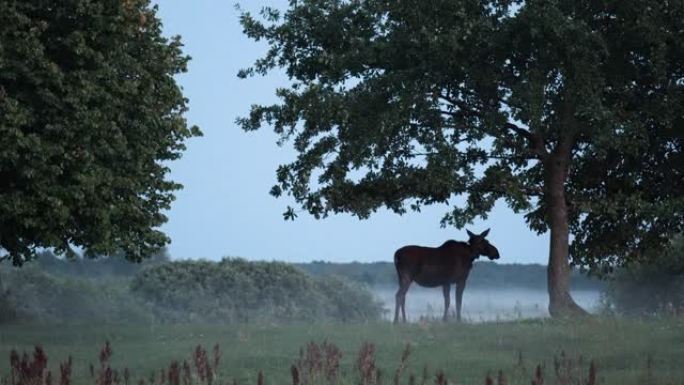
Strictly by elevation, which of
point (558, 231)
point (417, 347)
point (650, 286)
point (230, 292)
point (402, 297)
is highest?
point (558, 231)

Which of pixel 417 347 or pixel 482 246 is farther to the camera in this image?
pixel 482 246

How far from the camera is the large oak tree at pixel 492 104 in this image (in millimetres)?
29906

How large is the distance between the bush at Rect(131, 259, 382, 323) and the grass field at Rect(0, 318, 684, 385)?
18610mm

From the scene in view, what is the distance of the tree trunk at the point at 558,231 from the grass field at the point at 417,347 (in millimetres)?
4394

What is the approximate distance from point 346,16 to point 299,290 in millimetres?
24048

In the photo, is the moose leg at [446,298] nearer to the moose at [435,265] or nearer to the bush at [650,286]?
the moose at [435,265]

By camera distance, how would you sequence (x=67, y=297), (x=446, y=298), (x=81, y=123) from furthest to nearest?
1. (x=67, y=297)
2. (x=446, y=298)
3. (x=81, y=123)

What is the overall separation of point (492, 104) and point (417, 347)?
1265 centimetres

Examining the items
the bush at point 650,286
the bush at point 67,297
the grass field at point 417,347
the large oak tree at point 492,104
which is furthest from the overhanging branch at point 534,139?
the bush at point 67,297

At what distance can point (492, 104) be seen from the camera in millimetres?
32781

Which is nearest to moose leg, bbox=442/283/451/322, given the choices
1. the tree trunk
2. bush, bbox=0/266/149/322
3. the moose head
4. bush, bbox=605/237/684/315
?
the moose head

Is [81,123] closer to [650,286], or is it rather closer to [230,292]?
[230,292]

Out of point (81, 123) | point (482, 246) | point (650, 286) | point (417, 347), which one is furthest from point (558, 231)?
point (650, 286)

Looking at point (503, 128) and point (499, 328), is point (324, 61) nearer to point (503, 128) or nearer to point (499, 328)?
point (503, 128)
